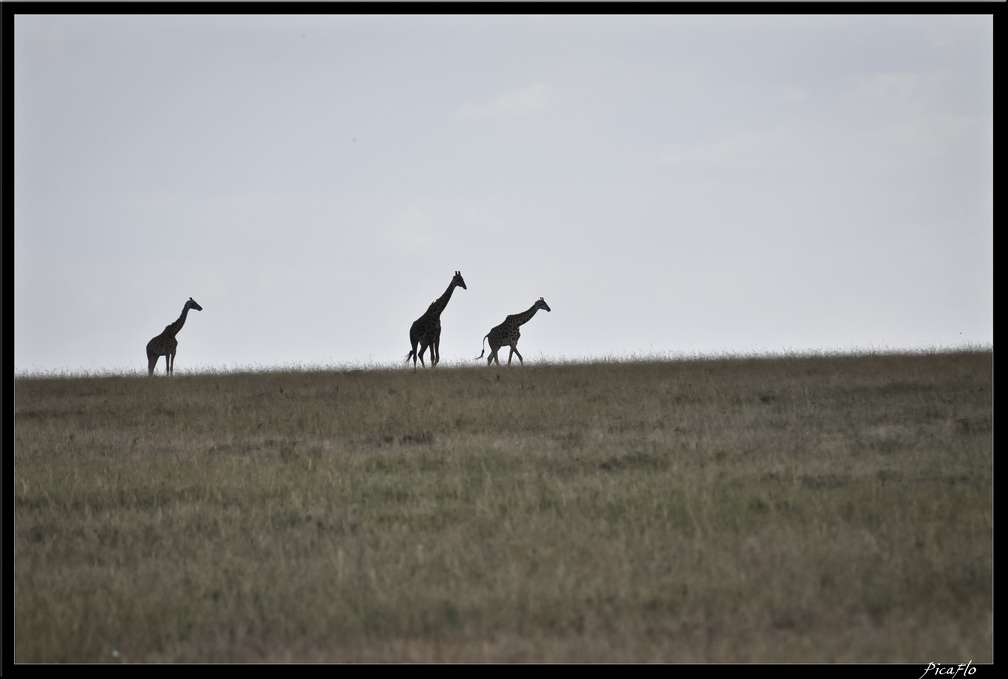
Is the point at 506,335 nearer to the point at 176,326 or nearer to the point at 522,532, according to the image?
the point at 176,326

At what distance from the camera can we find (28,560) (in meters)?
9.44

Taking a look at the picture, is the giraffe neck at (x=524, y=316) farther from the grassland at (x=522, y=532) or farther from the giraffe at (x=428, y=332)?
the grassland at (x=522, y=532)

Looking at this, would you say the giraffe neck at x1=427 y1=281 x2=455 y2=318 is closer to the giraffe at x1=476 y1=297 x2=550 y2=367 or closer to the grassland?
the giraffe at x1=476 y1=297 x2=550 y2=367

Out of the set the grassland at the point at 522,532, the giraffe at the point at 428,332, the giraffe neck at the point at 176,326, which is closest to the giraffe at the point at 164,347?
the giraffe neck at the point at 176,326

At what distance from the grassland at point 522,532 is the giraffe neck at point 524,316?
31.1 ft

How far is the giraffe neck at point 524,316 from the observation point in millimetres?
27141

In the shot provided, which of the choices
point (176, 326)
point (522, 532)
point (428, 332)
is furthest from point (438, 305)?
point (522, 532)

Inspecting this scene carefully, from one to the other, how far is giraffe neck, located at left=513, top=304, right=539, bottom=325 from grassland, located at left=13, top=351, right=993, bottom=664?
9.49m

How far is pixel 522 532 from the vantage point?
948cm

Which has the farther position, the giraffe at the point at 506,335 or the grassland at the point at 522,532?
the giraffe at the point at 506,335

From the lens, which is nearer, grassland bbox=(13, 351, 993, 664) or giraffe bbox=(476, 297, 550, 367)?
grassland bbox=(13, 351, 993, 664)

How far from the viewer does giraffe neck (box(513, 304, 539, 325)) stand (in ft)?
89.0

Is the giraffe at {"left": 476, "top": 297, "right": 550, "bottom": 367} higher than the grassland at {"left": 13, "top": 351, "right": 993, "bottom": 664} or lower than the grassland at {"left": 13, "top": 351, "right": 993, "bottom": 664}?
higher

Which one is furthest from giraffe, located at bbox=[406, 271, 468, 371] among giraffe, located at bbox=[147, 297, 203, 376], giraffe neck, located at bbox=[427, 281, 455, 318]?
giraffe, located at bbox=[147, 297, 203, 376]
